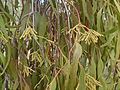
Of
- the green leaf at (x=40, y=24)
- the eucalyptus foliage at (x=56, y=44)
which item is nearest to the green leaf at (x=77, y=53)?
the eucalyptus foliage at (x=56, y=44)

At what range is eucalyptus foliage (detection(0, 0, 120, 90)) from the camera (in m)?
0.67

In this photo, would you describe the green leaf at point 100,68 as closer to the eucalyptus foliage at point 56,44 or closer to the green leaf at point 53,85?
the eucalyptus foliage at point 56,44

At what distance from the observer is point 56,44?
0.71 metres

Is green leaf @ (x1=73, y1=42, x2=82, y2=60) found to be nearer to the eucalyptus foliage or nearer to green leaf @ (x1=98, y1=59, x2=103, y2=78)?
the eucalyptus foliage

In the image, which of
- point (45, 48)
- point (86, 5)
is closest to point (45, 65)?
point (45, 48)

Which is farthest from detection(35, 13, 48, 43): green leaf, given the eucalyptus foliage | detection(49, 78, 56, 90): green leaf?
detection(49, 78, 56, 90): green leaf

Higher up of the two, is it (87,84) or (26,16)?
(26,16)

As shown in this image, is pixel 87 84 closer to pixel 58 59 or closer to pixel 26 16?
pixel 58 59

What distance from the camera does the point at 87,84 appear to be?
0.67 meters

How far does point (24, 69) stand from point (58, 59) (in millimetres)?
66

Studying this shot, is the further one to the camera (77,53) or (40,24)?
(40,24)

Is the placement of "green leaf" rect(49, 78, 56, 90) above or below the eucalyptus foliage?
below

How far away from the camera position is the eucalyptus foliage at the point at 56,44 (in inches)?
26.4

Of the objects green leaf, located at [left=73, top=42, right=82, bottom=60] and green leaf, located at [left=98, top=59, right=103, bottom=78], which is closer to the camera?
green leaf, located at [left=73, top=42, right=82, bottom=60]
